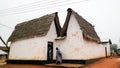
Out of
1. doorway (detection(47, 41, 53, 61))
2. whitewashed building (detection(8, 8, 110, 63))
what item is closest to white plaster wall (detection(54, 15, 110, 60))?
whitewashed building (detection(8, 8, 110, 63))

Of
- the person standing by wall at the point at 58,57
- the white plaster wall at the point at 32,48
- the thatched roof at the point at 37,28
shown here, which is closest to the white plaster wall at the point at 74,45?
the person standing by wall at the point at 58,57

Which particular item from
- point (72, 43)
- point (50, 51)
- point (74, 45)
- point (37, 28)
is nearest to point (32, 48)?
point (50, 51)

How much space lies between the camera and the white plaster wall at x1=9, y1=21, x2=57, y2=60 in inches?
654

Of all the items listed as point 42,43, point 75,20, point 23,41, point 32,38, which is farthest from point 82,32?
point 23,41

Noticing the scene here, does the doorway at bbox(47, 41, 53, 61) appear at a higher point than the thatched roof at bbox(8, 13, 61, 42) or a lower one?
lower

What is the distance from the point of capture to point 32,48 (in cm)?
1762

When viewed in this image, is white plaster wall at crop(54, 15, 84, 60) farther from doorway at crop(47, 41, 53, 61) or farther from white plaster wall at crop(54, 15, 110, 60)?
doorway at crop(47, 41, 53, 61)

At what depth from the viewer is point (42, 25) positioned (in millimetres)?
18438

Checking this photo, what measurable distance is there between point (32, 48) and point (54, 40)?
2730 millimetres

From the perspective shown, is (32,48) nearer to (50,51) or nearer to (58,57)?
(50,51)

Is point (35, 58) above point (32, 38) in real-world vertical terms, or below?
below

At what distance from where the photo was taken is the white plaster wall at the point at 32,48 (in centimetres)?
1661

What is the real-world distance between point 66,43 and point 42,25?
3.71 meters

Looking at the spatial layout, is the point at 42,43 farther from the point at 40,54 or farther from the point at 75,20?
the point at 75,20
